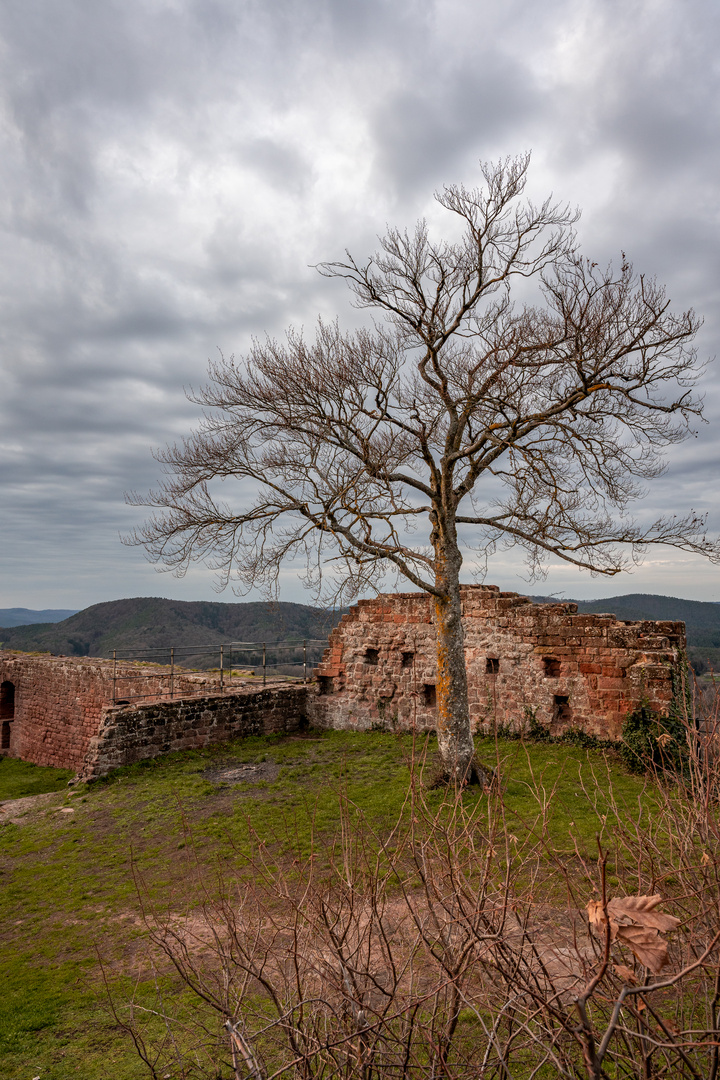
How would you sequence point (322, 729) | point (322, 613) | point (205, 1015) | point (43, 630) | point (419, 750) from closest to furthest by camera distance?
point (205, 1015) → point (322, 613) → point (419, 750) → point (322, 729) → point (43, 630)

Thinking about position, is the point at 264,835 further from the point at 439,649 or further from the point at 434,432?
the point at 434,432

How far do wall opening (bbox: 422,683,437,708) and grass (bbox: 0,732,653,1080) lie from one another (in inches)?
42.4

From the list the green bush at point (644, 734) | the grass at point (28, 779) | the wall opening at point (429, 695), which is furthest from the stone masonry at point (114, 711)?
the green bush at point (644, 734)

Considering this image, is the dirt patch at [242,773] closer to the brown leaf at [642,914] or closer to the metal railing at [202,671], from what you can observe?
the metal railing at [202,671]

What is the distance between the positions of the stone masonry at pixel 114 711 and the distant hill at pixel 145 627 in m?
27.4

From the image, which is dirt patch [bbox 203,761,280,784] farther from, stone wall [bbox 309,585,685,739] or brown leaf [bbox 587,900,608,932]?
brown leaf [bbox 587,900,608,932]

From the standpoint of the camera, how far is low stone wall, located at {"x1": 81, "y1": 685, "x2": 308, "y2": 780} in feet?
36.4

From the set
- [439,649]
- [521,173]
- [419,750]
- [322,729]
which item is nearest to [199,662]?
[322,729]

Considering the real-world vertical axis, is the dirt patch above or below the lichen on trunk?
below

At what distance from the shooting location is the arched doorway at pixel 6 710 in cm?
2191

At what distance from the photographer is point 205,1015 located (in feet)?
13.9

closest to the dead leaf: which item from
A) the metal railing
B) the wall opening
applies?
the wall opening

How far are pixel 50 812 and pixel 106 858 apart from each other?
105 inches

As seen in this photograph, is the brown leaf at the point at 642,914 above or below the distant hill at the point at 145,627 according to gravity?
below
